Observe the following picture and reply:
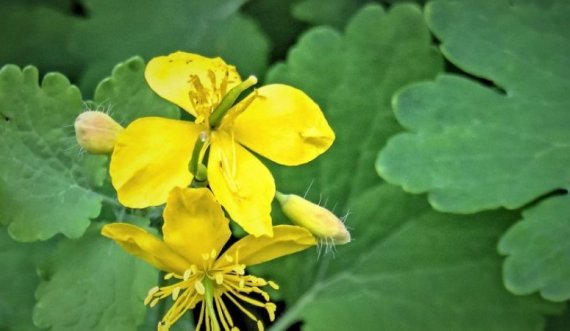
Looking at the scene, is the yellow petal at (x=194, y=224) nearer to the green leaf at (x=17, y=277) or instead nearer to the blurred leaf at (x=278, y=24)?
the green leaf at (x=17, y=277)

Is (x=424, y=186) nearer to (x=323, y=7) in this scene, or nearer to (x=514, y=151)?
(x=514, y=151)

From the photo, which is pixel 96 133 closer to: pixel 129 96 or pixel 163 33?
pixel 129 96

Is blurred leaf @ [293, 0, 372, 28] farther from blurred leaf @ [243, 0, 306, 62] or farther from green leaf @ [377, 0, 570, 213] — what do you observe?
green leaf @ [377, 0, 570, 213]

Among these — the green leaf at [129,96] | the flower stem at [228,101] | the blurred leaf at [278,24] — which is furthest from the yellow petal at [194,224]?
the blurred leaf at [278,24]

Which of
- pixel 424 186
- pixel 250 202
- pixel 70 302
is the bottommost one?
pixel 70 302

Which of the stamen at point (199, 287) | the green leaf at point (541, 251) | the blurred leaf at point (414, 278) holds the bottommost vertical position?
the blurred leaf at point (414, 278)

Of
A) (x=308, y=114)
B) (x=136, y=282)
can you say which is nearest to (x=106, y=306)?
(x=136, y=282)

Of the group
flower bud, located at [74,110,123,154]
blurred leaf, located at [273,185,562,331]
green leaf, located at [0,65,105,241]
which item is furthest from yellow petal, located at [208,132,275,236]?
blurred leaf, located at [273,185,562,331]

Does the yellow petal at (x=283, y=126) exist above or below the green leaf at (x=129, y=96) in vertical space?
above
